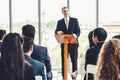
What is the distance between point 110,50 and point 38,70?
58.2 inches

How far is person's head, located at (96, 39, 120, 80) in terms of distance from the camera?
215 cm

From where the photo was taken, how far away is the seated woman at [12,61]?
9.53ft

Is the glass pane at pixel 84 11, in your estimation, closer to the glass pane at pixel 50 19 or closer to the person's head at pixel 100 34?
the glass pane at pixel 50 19

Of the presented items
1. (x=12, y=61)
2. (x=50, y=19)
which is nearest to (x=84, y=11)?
(x=50, y=19)

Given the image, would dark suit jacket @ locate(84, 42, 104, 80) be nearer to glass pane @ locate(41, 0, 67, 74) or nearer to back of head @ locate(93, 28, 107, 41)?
back of head @ locate(93, 28, 107, 41)

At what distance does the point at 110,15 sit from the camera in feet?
30.6

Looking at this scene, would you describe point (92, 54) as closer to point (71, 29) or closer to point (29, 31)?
point (29, 31)

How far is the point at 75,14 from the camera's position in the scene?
367 inches

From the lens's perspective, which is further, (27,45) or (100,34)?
(100,34)

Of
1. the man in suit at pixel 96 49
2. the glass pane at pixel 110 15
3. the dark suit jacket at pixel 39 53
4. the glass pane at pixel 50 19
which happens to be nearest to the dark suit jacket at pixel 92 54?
the man in suit at pixel 96 49

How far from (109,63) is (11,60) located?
1069mm

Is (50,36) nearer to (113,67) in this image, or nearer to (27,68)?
(27,68)

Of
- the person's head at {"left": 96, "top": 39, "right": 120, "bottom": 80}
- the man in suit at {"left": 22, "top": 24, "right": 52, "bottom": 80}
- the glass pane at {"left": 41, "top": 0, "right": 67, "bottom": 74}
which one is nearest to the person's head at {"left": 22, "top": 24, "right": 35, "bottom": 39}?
the man in suit at {"left": 22, "top": 24, "right": 52, "bottom": 80}

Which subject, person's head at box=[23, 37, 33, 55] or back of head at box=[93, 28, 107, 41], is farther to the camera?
back of head at box=[93, 28, 107, 41]
